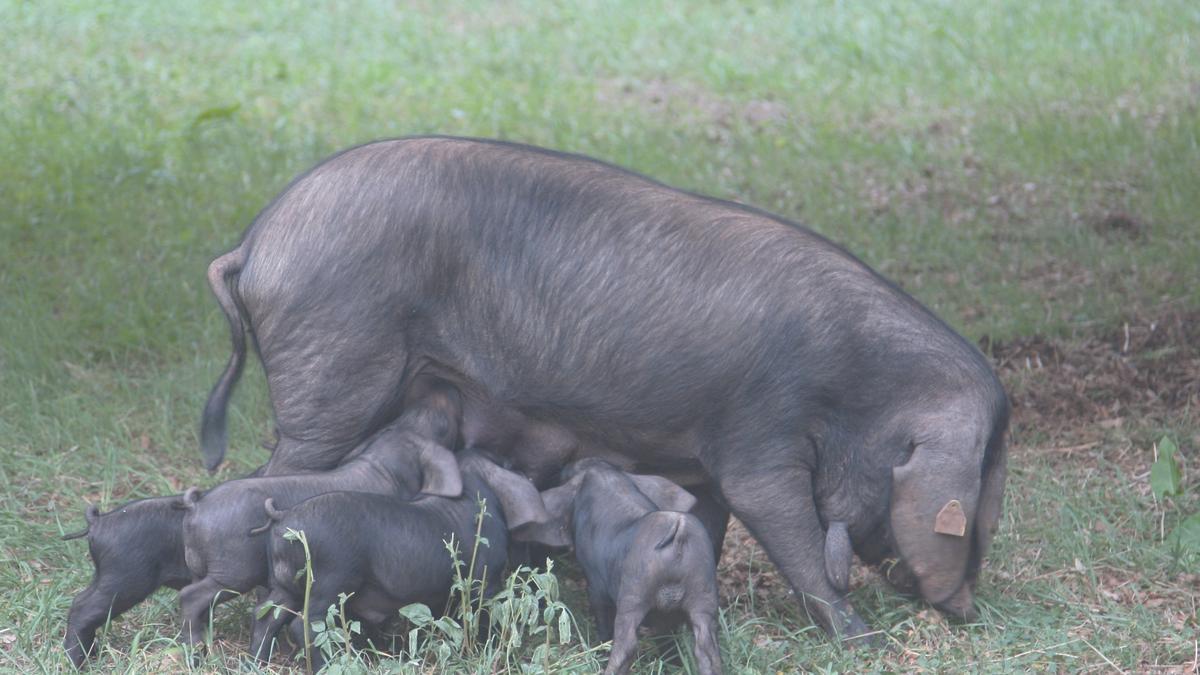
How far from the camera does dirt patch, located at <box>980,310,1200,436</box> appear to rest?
599 centimetres

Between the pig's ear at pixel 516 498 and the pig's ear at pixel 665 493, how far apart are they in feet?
0.99

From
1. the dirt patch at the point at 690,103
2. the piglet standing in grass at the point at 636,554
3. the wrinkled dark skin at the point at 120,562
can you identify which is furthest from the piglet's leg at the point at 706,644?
the dirt patch at the point at 690,103

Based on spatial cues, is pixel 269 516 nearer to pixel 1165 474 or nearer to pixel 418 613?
pixel 418 613

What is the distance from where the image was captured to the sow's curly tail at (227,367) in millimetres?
4508

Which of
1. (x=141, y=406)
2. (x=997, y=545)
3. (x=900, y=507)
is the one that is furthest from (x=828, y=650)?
(x=141, y=406)

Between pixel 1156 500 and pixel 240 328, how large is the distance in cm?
329

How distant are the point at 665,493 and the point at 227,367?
1.51 metres

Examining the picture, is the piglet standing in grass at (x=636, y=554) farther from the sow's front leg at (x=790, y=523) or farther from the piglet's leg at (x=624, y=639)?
the sow's front leg at (x=790, y=523)

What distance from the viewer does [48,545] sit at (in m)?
4.88

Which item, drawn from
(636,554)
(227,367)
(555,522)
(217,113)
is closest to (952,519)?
(636,554)

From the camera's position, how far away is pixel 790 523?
4.33 metres

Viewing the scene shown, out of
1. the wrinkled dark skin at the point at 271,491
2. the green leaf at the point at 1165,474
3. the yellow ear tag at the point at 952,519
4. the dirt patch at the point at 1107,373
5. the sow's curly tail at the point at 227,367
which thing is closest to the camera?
the wrinkled dark skin at the point at 271,491

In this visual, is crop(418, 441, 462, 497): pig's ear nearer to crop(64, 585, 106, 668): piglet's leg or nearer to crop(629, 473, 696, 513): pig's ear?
crop(629, 473, 696, 513): pig's ear

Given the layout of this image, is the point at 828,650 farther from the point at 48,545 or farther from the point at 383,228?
the point at 48,545
